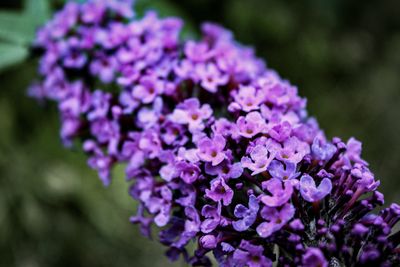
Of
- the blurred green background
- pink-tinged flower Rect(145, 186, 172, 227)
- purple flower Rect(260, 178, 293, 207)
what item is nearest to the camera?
purple flower Rect(260, 178, 293, 207)

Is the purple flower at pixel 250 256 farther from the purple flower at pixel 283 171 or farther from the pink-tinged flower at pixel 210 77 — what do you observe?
the pink-tinged flower at pixel 210 77

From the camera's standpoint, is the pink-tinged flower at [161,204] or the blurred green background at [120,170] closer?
the pink-tinged flower at [161,204]

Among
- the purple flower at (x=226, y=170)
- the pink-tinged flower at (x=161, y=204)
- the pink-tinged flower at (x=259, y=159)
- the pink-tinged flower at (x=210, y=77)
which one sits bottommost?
the pink-tinged flower at (x=161, y=204)

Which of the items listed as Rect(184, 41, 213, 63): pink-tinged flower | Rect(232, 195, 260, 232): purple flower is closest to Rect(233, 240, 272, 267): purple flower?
Rect(232, 195, 260, 232): purple flower

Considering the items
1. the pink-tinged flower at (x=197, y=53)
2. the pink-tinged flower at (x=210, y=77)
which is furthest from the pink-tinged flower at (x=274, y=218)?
the pink-tinged flower at (x=197, y=53)

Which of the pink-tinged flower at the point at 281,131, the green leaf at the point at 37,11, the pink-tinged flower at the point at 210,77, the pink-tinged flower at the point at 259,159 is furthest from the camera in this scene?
Result: the green leaf at the point at 37,11

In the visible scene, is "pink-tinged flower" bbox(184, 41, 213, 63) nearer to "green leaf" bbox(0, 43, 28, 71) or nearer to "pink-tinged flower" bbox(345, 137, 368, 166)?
"pink-tinged flower" bbox(345, 137, 368, 166)
